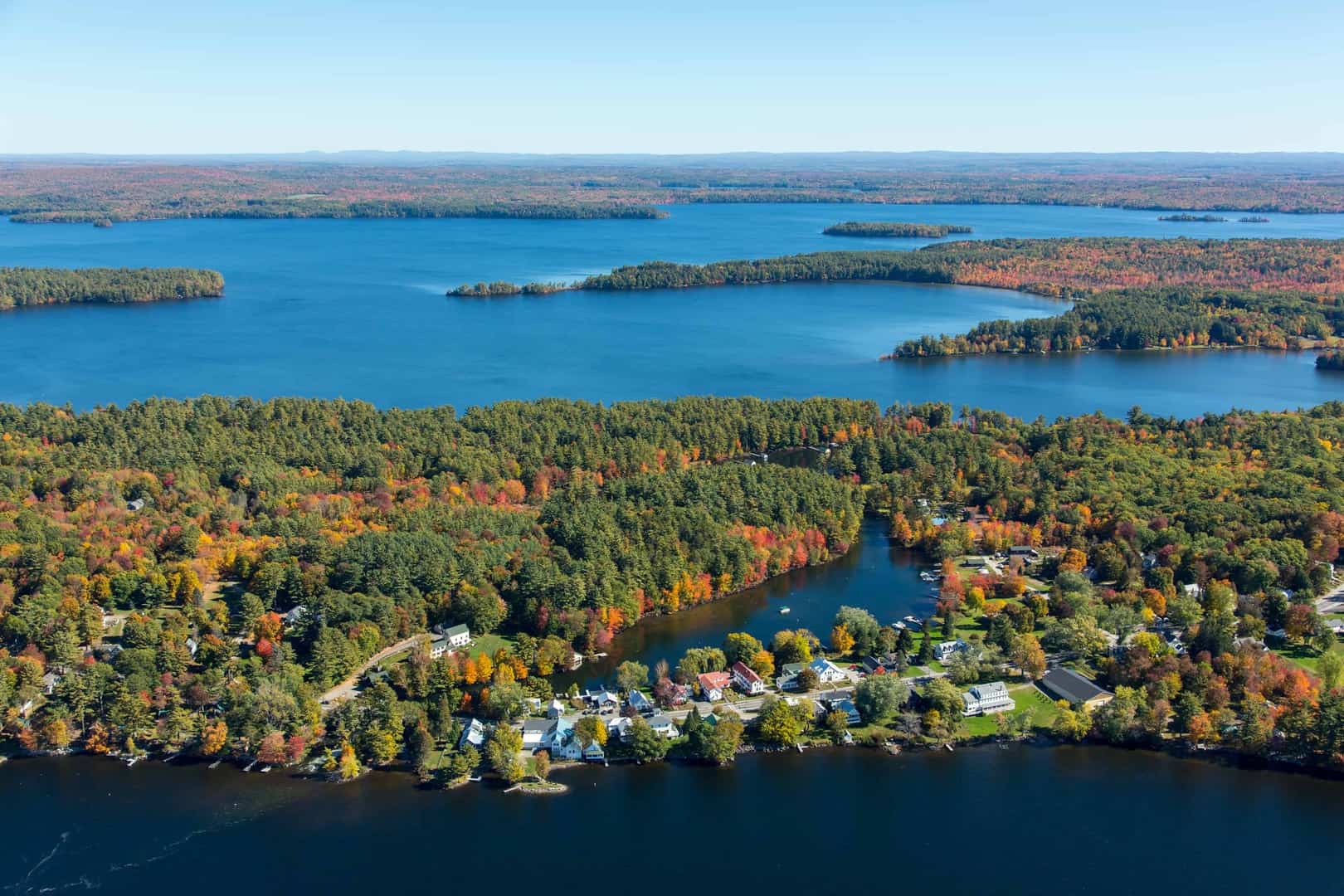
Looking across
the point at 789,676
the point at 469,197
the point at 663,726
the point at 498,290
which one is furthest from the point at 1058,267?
the point at 469,197

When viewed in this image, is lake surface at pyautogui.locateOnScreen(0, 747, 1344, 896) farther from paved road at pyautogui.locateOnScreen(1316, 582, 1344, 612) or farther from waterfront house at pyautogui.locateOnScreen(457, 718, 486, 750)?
paved road at pyautogui.locateOnScreen(1316, 582, 1344, 612)

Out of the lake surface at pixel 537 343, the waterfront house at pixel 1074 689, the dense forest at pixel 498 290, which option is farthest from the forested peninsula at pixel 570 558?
the dense forest at pixel 498 290

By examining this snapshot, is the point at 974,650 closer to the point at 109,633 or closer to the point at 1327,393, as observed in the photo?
the point at 109,633

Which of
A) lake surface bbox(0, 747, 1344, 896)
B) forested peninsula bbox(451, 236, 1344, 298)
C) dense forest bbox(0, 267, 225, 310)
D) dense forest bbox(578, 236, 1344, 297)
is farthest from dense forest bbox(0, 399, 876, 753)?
forested peninsula bbox(451, 236, 1344, 298)

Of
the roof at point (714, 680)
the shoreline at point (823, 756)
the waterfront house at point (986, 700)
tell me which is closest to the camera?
the shoreline at point (823, 756)

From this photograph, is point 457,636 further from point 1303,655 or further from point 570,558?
point 1303,655

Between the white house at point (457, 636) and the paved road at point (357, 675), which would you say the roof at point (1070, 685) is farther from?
the paved road at point (357, 675)

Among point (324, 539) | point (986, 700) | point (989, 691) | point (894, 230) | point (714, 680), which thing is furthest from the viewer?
point (894, 230)
